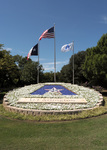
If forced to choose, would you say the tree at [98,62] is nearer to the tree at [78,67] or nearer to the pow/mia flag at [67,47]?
the pow/mia flag at [67,47]

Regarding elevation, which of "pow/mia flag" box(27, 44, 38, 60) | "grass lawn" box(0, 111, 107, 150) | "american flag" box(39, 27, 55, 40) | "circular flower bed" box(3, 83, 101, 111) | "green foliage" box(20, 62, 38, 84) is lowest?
"grass lawn" box(0, 111, 107, 150)

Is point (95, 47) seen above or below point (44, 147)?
above

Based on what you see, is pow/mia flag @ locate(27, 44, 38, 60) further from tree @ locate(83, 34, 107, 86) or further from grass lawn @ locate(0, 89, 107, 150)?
grass lawn @ locate(0, 89, 107, 150)

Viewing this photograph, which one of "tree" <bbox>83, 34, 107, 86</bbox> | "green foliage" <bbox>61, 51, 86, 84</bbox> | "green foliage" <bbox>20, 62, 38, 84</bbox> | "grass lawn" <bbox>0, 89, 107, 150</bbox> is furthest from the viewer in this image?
"green foliage" <bbox>61, 51, 86, 84</bbox>

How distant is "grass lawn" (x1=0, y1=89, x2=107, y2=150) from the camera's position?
3.97 meters

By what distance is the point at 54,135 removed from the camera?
15.7 feet

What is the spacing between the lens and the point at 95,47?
1742cm

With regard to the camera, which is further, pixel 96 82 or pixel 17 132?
pixel 96 82

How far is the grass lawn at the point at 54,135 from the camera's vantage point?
397 cm

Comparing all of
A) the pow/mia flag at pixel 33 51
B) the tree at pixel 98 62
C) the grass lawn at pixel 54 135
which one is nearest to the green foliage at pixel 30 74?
the pow/mia flag at pixel 33 51

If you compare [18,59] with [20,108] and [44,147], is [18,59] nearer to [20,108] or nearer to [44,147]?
[20,108]

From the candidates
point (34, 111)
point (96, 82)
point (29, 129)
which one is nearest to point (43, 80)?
point (96, 82)

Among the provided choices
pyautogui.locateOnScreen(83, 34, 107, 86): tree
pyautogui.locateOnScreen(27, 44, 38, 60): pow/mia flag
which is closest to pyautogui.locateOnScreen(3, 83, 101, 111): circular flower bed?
pyautogui.locateOnScreen(83, 34, 107, 86): tree

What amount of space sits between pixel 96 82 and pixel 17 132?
16.3 m
